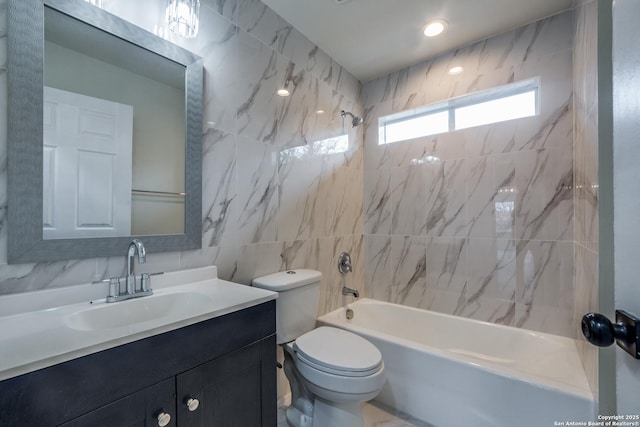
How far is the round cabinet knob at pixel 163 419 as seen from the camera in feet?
2.59

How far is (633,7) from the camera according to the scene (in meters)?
0.50

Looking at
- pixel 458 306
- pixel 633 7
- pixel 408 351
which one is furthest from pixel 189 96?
pixel 458 306

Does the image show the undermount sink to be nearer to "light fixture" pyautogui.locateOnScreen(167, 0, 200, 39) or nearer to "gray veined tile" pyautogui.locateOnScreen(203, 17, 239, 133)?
"gray veined tile" pyautogui.locateOnScreen(203, 17, 239, 133)

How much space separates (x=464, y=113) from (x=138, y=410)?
257 cm

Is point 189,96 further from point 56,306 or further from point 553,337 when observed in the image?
point 553,337

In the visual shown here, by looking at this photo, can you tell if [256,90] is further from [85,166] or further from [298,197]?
[85,166]

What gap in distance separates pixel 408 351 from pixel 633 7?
1.75 meters

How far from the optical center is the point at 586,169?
1404 mm

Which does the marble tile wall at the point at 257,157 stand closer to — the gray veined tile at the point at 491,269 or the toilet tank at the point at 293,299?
the toilet tank at the point at 293,299

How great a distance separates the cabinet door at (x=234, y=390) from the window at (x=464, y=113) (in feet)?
6.79

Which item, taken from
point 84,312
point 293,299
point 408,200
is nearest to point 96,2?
point 84,312

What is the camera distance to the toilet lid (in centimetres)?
136

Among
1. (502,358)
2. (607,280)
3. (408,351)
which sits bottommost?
(502,358)

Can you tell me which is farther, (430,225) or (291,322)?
(430,225)
